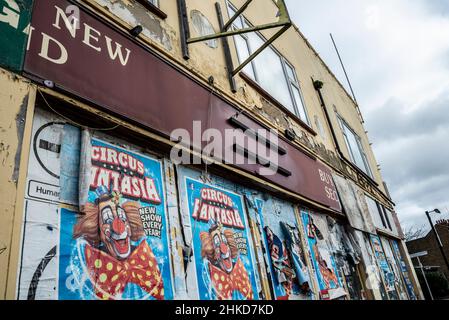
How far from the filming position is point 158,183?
202 cm

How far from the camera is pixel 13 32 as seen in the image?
54.0 inches

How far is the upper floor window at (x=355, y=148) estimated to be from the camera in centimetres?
788

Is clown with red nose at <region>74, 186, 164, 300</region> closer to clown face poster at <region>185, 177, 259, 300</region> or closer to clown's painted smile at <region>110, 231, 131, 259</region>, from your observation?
clown's painted smile at <region>110, 231, 131, 259</region>

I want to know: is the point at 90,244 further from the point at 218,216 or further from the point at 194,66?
the point at 194,66

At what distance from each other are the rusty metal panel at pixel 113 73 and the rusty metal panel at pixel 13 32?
42 mm

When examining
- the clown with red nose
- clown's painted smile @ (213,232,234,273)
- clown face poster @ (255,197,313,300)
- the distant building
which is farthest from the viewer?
the distant building

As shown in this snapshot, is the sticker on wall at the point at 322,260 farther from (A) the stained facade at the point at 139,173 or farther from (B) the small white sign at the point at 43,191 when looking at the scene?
(B) the small white sign at the point at 43,191

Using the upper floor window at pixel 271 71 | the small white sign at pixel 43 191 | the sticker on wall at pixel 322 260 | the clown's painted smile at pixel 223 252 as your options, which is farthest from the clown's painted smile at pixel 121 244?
the upper floor window at pixel 271 71

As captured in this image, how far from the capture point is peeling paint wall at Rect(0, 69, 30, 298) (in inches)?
42.1

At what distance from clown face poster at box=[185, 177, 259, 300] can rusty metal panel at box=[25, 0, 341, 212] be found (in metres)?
0.46

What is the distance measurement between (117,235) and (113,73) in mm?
1065

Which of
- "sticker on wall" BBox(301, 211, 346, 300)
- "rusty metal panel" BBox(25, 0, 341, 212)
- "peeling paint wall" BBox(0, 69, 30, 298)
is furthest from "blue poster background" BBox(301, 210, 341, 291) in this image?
"peeling paint wall" BBox(0, 69, 30, 298)
